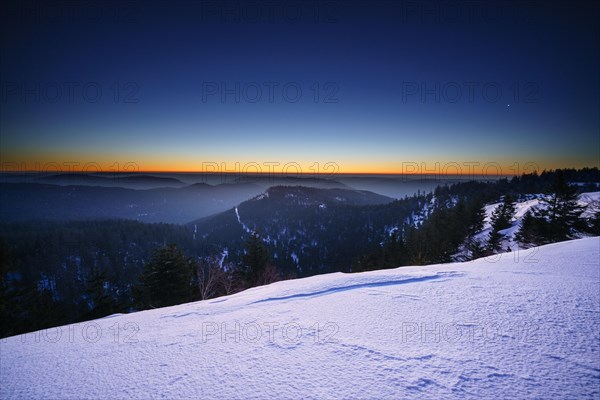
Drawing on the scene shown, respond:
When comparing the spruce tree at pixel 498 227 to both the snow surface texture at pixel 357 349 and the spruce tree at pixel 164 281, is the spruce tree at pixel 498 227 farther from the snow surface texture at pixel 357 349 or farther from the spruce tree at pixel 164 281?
the spruce tree at pixel 164 281

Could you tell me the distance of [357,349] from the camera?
2.50 metres

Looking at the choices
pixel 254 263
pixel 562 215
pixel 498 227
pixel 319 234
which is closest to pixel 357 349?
pixel 254 263

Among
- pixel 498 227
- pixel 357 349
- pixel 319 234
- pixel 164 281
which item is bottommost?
pixel 319 234

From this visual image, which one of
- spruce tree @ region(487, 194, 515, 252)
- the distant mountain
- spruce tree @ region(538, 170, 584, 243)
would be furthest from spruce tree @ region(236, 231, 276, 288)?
the distant mountain

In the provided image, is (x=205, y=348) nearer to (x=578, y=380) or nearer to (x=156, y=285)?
(x=578, y=380)

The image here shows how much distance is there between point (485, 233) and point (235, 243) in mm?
128884

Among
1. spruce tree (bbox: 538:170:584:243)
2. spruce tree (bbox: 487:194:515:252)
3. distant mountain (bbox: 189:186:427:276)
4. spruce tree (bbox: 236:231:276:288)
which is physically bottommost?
distant mountain (bbox: 189:186:427:276)

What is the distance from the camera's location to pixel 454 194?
128500 mm

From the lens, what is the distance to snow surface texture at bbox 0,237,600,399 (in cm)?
199

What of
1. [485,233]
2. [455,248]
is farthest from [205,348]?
[485,233]

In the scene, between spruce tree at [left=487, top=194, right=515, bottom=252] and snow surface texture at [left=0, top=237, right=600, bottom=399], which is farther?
spruce tree at [left=487, top=194, right=515, bottom=252]

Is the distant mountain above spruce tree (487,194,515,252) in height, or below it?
below

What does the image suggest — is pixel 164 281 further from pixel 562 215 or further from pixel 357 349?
pixel 562 215

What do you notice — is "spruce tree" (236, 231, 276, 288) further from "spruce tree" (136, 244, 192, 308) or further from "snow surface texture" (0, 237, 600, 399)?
"snow surface texture" (0, 237, 600, 399)
